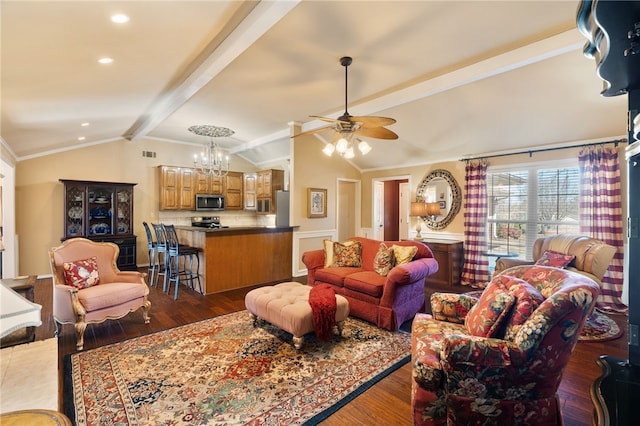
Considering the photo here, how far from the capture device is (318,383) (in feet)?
7.70

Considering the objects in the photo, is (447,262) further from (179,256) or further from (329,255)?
(179,256)

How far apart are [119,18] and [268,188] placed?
18.9 feet

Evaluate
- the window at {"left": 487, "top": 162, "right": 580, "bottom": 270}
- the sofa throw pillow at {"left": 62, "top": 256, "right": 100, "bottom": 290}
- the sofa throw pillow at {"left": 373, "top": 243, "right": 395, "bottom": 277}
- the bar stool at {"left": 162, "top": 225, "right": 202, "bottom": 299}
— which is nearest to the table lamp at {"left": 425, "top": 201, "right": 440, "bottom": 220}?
the window at {"left": 487, "top": 162, "right": 580, "bottom": 270}

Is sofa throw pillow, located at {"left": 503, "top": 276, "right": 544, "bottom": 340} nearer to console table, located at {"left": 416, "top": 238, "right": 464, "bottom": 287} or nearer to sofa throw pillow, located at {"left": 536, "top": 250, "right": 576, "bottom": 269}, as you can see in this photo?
sofa throw pillow, located at {"left": 536, "top": 250, "right": 576, "bottom": 269}

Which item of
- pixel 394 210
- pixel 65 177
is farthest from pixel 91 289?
pixel 394 210

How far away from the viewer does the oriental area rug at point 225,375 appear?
2022 millimetres

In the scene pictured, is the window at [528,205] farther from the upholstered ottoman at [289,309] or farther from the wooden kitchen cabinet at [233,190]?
the wooden kitchen cabinet at [233,190]

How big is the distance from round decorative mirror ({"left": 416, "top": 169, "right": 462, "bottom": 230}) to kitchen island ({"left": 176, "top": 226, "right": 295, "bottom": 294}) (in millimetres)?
2736

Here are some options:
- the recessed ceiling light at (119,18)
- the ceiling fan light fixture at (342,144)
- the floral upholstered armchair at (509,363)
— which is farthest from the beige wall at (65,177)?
the floral upholstered armchair at (509,363)

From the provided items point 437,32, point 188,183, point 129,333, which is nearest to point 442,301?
point 437,32

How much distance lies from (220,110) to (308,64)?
2.18 m

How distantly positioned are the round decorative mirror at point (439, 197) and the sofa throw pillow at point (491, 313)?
3.78 meters

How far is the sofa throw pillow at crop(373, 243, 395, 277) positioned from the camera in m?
3.80

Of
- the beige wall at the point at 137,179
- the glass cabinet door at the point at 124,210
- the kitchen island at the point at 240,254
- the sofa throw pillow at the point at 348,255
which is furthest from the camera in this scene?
the glass cabinet door at the point at 124,210
